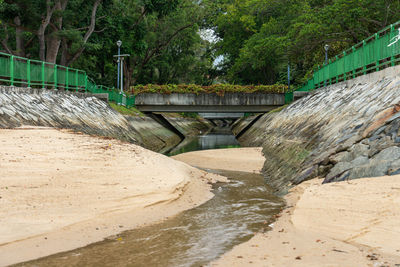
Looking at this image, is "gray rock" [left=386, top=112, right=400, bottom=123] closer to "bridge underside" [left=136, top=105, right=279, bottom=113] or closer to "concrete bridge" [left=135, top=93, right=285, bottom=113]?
"concrete bridge" [left=135, top=93, right=285, bottom=113]

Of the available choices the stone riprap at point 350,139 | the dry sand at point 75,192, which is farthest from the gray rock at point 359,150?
the dry sand at point 75,192

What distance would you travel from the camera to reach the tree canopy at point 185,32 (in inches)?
1080

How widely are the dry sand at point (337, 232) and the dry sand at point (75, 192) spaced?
2611 mm

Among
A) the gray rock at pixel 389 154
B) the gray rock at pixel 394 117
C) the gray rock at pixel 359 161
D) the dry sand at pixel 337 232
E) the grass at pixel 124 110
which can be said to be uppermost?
the grass at pixel 124 110

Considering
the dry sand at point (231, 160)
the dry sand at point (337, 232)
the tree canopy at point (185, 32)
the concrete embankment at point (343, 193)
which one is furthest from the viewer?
the tree canopy at point (185, 32)

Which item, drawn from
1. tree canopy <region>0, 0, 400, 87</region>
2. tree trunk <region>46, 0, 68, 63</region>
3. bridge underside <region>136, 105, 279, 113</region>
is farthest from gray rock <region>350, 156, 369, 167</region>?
bridge underside <region>136, 105, 279, 113</region>

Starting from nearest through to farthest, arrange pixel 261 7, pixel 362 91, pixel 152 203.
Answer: pixel 152 203, pixel 362 91, pixel 261 7

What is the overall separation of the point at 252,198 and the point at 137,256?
5.34 m

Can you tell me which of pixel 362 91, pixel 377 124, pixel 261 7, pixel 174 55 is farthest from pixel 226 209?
pixel 174 55

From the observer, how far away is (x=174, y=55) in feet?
180

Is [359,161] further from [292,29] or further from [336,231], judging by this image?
[292,29]

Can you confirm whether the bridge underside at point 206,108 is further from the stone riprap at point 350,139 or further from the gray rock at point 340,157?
the gray rock at point 340,157

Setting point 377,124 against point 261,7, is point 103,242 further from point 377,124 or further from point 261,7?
point 261,7

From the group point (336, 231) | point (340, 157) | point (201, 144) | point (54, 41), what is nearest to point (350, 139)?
point (340, 157)
